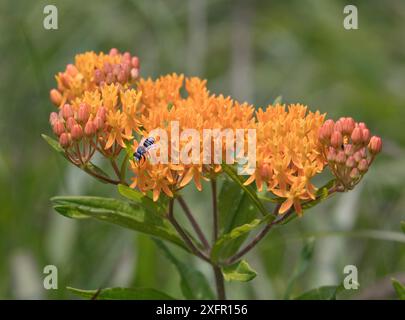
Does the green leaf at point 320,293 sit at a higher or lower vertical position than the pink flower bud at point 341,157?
lower

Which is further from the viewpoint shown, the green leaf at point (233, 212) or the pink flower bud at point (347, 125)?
the green leaf at point (233, 212)

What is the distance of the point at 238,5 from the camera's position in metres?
7.20

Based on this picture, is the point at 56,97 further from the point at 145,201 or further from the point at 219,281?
the point at 219,281

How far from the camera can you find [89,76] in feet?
8.39

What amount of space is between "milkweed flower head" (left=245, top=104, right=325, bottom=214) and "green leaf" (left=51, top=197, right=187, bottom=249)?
319 mm

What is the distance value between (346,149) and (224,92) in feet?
13.8

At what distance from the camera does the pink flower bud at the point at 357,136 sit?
2232 millimetres

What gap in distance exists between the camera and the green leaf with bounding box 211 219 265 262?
2.19 m

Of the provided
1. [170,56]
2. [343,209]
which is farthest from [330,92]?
[343,209]

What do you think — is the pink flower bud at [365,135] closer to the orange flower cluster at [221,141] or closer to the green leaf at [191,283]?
the orange flower cluster at [221,141]

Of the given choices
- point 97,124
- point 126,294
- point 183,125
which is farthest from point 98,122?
point 126,294

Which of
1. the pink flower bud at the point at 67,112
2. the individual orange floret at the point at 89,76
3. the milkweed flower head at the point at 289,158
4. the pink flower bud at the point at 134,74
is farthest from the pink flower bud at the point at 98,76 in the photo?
the milkweed flower head at the point at 289,158

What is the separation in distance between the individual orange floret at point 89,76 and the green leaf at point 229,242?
0.61 metres

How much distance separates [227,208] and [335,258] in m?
1.64
